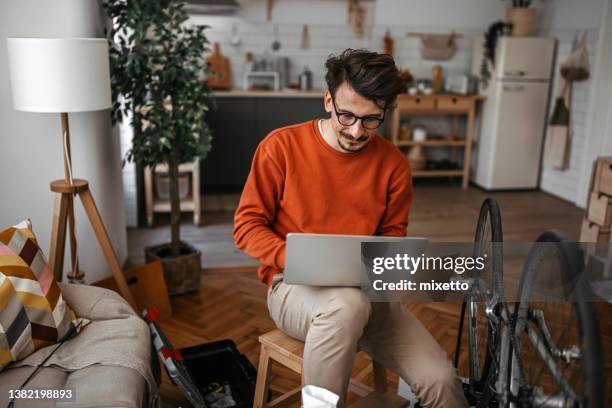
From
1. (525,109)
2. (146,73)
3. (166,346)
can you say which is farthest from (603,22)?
(166,346)

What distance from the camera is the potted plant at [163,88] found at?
2.79 metres

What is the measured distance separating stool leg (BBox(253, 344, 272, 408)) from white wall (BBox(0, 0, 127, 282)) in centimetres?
123

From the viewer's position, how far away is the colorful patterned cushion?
1659mm

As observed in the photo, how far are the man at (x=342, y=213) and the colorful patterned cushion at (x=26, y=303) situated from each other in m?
0.60

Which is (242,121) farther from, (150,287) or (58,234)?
(58,234)

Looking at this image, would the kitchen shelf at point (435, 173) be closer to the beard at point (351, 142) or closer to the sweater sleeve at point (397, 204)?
the sweater sleeve at point (397, 204)

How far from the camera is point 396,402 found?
6.15ft

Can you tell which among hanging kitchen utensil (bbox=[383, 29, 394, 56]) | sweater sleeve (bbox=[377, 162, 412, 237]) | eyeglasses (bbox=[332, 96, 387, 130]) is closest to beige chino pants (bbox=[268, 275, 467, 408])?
sweater sleeve (bbox=[377, 162, 412, 237])

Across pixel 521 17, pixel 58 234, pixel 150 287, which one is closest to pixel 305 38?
pixel 521 17

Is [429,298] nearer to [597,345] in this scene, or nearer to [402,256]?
[402,256]

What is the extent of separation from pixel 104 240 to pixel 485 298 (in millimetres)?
1577

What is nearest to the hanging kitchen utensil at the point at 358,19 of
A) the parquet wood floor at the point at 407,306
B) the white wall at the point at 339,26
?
the white wall at the point at 339,26

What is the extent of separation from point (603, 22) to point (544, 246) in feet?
13.8

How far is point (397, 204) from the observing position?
194 cm
